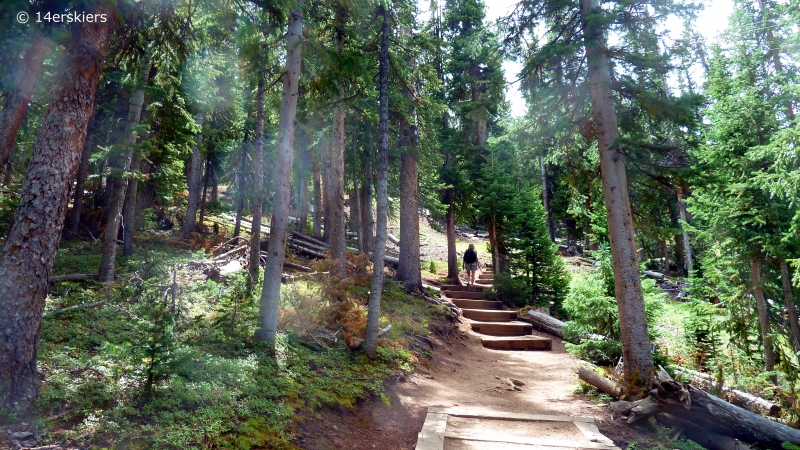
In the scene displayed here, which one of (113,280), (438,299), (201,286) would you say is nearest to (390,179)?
(438,299)

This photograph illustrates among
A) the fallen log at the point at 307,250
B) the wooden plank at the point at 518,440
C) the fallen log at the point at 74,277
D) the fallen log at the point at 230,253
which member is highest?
the fallen log at the point at 307,250

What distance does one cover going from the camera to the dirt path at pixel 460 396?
19.6ft

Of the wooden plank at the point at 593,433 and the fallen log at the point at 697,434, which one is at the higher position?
the wooden plank at the point at 593,433

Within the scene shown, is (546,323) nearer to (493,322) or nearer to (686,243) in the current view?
(493,322)

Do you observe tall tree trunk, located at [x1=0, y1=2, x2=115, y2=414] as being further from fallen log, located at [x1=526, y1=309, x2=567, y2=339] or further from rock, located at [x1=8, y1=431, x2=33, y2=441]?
fallen log, located at [x1=526, y1=309, x2=567, y2=339]

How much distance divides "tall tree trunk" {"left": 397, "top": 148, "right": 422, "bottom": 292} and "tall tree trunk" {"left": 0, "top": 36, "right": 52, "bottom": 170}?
11.5m

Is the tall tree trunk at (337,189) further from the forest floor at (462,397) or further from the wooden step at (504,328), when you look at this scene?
the wooden step at (504,328)

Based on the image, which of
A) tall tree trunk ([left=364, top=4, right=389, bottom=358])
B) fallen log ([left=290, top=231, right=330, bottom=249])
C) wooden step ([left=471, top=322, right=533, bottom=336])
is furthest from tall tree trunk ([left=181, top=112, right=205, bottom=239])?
wooden step ([left=471, top=322, right=533, bottom=336])

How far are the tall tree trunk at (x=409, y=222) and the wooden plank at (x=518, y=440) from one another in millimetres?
10224

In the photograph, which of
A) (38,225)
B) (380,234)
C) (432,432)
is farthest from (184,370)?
(380,234)

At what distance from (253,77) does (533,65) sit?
6.51 metres

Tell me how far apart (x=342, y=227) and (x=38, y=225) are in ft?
30.8

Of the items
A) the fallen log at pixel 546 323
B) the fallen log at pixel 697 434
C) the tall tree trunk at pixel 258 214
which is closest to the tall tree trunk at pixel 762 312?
the fallen log at pixel 546 323

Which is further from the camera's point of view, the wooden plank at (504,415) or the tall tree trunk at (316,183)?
the tall tree trunk at (316,183)
